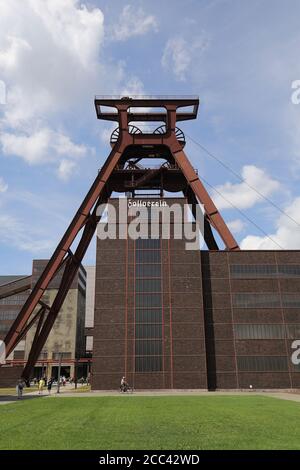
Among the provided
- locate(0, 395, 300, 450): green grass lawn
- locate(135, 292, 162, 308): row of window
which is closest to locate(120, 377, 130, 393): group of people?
locate(135, 292, 162, 308): row of window

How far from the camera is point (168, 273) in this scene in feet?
132

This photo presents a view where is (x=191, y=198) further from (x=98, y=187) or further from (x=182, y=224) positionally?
(x=98, y=187)

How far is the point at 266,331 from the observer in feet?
129

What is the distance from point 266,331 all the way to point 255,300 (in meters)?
3.12

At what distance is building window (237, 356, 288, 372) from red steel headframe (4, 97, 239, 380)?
11.1m

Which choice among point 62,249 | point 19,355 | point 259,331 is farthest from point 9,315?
point 259,331

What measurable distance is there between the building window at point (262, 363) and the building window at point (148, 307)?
791 cm

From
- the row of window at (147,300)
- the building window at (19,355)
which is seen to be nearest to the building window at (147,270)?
the row of window at (147,300)

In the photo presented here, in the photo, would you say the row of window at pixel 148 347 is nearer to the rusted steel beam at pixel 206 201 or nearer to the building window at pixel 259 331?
the building window at pixel 259 331

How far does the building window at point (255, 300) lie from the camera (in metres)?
40.0
